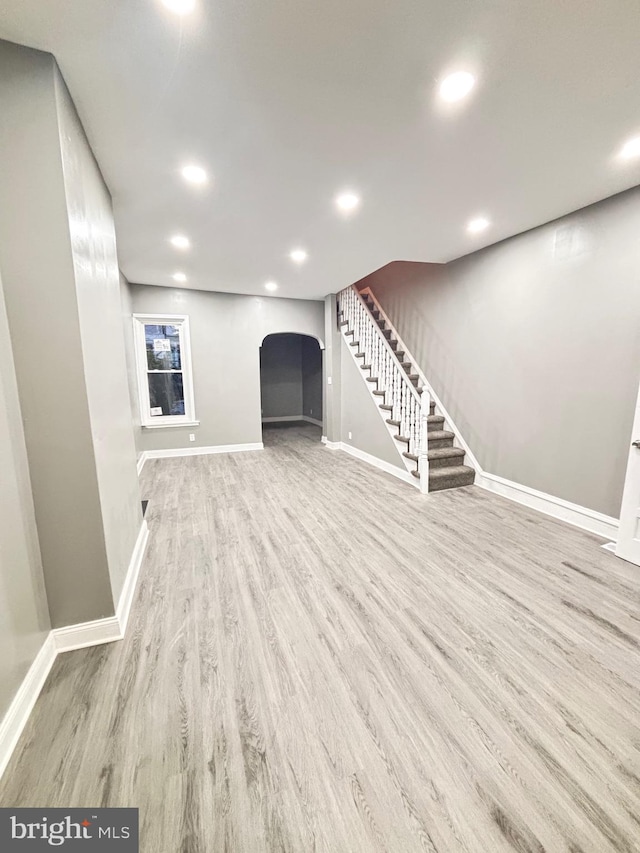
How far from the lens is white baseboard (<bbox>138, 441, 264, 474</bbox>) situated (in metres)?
5.57

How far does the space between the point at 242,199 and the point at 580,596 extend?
12.2 feet

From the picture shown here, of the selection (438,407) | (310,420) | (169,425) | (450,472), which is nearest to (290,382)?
(310,420)

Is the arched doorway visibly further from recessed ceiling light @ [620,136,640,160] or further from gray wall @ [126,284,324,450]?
recessed ceiling light @ [620,136,640,160]

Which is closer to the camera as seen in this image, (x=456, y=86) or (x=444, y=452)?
(x=456, y=86)

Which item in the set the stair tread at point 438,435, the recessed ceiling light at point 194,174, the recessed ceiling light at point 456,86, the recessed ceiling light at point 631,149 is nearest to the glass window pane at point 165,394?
the recessed ceiling light at point 194,174

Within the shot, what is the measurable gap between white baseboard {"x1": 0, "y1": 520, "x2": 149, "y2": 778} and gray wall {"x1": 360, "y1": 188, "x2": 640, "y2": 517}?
148 inches

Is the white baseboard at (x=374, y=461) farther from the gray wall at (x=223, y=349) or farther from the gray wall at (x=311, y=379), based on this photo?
the gray wall at (x=311, y=379)

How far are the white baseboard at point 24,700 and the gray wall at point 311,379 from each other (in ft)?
24.4

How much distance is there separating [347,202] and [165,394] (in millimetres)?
4326

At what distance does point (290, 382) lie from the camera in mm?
9570

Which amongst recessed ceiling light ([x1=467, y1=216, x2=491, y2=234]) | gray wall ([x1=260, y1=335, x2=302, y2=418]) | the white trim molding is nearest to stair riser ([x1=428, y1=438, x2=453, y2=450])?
recessed ceiling light ([x1=467, y1=216, x2=491, y2=234])

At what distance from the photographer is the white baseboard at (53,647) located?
1255 millimetres

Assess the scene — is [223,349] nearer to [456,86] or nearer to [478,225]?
[478,225]

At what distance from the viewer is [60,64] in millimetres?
1472
